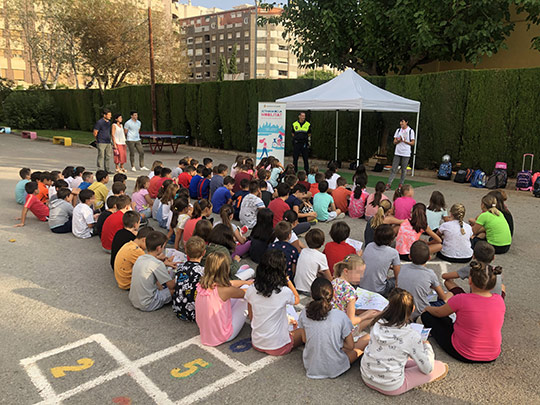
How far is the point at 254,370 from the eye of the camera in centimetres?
355

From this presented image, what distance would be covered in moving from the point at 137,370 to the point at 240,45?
10404cm

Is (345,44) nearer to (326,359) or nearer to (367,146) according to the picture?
(367,146)

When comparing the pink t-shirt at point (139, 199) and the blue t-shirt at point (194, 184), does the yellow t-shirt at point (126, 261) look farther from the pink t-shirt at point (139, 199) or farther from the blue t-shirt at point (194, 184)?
the blue t-shirt at point (194, 184)

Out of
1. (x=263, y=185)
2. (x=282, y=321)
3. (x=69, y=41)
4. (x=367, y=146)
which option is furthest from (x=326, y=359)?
(x=69, y=41)

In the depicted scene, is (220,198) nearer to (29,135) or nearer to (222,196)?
(222,196)

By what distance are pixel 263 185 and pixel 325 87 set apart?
638cm

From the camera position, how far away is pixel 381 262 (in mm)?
4727

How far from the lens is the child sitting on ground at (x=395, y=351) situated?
311 cm

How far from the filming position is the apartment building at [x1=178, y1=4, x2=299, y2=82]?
322ft

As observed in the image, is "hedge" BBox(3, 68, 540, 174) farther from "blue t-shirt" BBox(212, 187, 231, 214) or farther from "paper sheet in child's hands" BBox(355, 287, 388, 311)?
"paper sheet in child's hands" BBox(355, 287, 388, 311)

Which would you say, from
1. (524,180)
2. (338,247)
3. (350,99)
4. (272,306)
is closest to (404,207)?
(338,247)

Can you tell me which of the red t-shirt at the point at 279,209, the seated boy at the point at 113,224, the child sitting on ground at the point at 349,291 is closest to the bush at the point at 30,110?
the seated boy at the point at 113,224

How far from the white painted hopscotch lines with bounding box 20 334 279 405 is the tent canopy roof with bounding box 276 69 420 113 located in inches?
364

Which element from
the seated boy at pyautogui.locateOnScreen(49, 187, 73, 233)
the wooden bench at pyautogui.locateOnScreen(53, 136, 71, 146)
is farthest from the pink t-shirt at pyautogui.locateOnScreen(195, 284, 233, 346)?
the wooden bench at pyautogui.locateOnScreen(53, 136, 71, 146)
